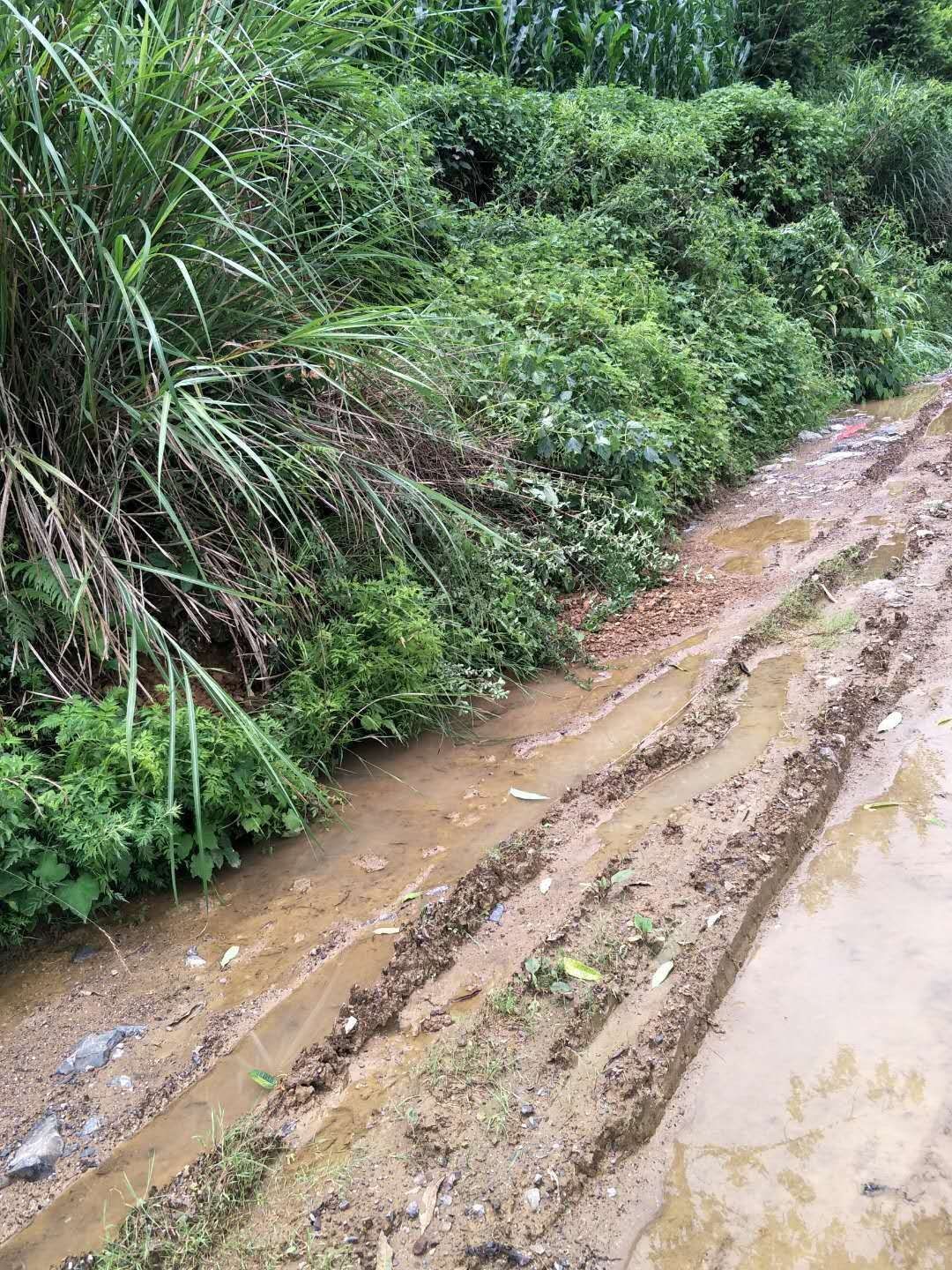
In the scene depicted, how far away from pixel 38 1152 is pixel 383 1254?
75 cm

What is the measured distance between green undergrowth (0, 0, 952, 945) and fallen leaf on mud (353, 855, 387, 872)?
0.21m

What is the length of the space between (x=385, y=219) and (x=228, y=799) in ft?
10.9

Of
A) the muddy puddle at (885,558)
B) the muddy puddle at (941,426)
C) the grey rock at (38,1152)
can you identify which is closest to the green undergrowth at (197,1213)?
the grey rock at (38,1152)

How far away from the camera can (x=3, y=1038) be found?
2.02 m

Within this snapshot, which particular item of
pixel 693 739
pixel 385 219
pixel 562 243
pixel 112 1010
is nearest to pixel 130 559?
pixel 112 1010

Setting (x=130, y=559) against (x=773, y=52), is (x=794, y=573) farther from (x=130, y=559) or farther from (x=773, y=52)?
(x=773, y=52)

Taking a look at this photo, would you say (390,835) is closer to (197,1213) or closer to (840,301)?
(197,1213)

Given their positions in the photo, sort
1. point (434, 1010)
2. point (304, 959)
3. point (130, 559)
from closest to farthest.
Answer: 1. point (434, 1010)
2. point (304, 959)
3. point (130, 559)

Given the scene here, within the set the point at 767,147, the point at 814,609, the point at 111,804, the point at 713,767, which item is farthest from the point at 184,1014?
the point at 767,147

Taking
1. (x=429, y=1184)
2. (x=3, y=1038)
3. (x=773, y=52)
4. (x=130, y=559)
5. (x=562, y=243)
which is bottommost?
(x=429, y=1184)

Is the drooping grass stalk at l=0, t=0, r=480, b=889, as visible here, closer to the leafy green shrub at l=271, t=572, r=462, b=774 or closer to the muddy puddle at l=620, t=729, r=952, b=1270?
the leafy green shrub at l=271, t=572, r=462, b=774

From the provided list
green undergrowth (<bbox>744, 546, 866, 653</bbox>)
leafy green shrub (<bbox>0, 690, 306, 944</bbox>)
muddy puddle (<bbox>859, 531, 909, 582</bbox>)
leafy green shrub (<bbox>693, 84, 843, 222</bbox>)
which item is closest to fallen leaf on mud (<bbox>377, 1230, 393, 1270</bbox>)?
leafy green shrub (<bbox>0, 690, 306, 944</bbox>)

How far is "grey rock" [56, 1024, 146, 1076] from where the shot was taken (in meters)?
1.93

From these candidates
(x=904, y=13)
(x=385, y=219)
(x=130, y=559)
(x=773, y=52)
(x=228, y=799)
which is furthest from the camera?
(x=904, y=13)
